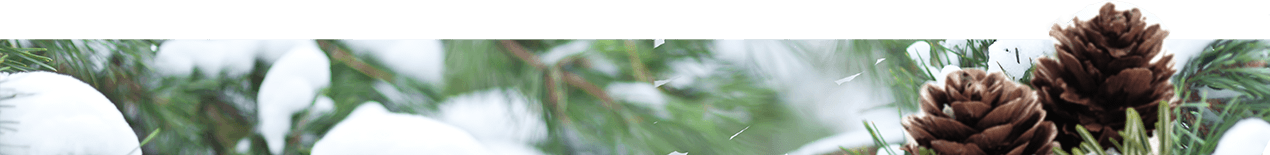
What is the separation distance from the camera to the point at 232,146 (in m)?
0.51

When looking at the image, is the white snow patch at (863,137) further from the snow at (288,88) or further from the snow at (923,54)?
the snow at (288,88)

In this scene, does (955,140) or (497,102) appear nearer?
(955,140)

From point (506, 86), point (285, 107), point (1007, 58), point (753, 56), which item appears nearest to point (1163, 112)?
point (1007, 58)

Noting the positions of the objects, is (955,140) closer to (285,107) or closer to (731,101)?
(731,101)

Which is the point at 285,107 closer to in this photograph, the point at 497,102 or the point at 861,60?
the point at 497,102

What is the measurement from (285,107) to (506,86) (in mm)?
163

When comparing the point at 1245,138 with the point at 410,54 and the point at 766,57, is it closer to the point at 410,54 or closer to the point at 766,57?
the point at 766,57

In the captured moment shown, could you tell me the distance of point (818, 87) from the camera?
1.66 feet

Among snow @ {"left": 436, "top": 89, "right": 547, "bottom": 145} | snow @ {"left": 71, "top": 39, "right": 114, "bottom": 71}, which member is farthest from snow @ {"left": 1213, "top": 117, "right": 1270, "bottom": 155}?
snow @ {"left": 71, "top": 39, "right": 114, "bottom": 71}

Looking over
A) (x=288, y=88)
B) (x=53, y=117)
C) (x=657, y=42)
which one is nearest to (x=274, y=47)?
(x=288, y=88)

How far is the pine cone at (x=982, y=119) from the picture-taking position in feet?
1.01

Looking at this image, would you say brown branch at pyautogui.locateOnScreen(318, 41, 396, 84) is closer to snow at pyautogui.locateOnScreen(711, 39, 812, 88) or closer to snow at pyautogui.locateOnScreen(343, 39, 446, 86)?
snow at pyautogui.locateOnScreen(343, 39, 446, 86)

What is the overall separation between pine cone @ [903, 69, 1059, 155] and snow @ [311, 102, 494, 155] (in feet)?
1.03

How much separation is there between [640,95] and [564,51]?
0.06 m
